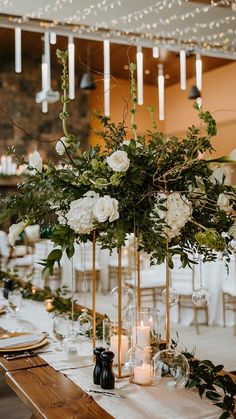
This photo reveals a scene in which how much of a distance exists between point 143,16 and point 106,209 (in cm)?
581

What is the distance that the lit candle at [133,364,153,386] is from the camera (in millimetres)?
1806

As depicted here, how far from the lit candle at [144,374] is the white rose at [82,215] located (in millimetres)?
530

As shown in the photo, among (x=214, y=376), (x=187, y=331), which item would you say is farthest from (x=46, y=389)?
(x=187, y=331)

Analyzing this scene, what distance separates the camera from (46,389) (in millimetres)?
1812

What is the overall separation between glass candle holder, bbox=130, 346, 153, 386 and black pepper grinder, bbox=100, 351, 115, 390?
0.26 ft

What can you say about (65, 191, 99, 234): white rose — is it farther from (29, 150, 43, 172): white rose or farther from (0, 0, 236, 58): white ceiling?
(0, 0, 236, 58): white ceiling

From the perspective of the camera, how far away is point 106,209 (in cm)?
160

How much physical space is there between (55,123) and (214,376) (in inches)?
436

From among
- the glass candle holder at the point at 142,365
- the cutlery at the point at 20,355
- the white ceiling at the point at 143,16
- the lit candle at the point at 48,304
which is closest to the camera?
the glass candle holder at the point at 142,365

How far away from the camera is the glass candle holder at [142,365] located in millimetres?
1799

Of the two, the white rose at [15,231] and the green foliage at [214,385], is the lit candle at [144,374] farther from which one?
the white rose at [15,231]

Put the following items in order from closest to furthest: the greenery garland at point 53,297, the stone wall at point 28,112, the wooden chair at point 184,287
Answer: the greenery garland at point 53,297 < the wooden chair at point 184,287 < the stone wall at point 28,112

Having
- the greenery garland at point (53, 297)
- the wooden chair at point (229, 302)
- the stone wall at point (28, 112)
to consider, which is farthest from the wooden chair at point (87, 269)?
the stone wall at point (28, 112)

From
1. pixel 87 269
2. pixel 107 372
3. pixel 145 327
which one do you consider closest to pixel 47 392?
pixel 107 372
